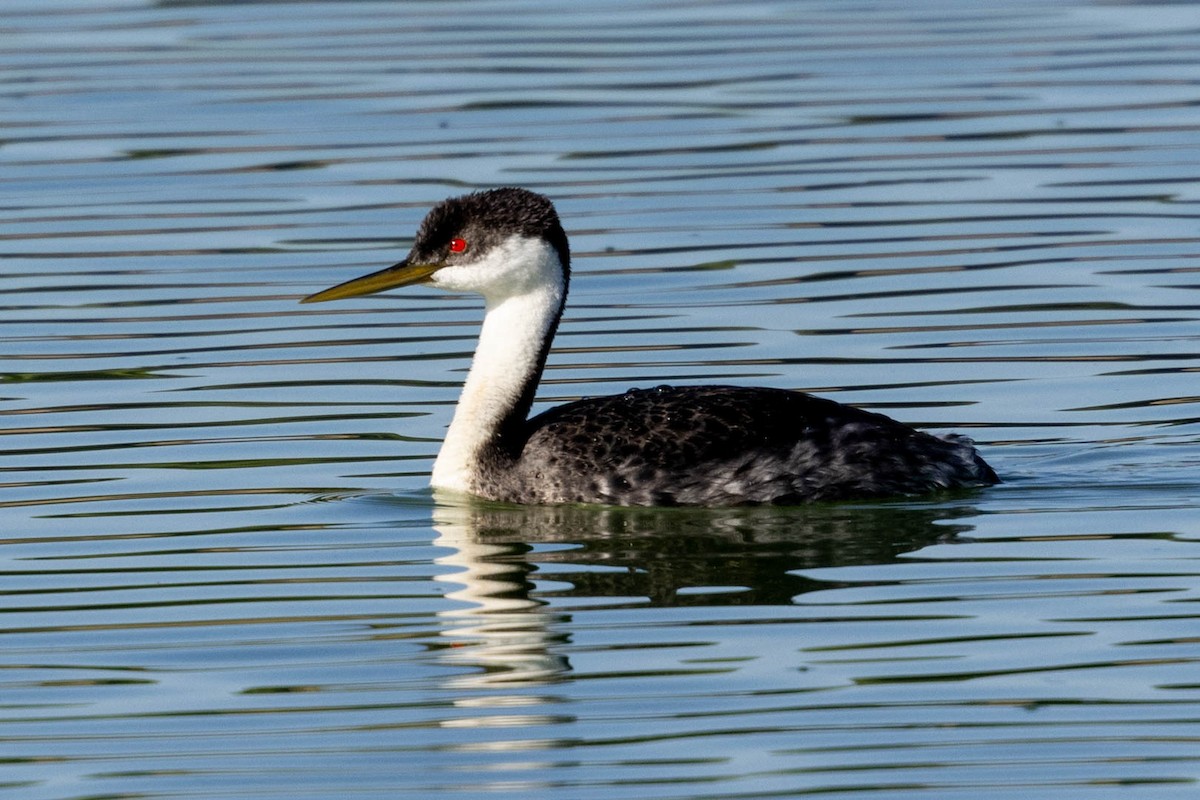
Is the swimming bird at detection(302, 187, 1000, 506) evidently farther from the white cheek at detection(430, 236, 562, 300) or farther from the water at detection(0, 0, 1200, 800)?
the water at detection(0, 0, 1200, 800)

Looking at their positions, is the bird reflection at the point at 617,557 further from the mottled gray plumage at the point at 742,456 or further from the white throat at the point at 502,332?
the white throat at the point at 502,332

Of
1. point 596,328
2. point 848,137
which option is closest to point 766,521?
point 596,328

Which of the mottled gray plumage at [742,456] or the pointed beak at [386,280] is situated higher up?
the pointed beak at [386,280]

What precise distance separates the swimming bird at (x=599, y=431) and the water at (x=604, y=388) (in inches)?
7.5

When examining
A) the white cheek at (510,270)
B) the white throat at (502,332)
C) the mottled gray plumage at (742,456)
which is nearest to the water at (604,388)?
the mottled gray plumage at (742,456)

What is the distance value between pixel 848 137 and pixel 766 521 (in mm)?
9583

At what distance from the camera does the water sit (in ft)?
26.5

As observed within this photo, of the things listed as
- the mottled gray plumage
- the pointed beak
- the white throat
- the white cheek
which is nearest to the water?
the mottled gray plumage

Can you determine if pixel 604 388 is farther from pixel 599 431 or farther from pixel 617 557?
pixel 617 557

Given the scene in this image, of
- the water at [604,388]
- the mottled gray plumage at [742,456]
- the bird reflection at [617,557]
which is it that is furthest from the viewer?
the mottled gray plumage at [742,456]

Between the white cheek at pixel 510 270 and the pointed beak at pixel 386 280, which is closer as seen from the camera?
the white cheek at pixel 510 270

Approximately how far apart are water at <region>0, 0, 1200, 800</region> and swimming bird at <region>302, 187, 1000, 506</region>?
0.62 feet

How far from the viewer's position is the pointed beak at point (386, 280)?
39.4ft

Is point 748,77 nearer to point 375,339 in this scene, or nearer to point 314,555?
point 375,339
